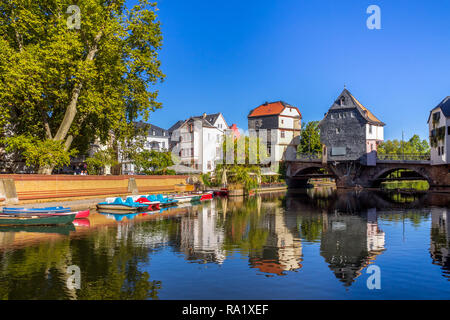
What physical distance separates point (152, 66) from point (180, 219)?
18.0m

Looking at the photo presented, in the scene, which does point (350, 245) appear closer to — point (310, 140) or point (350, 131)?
point (350, 131)

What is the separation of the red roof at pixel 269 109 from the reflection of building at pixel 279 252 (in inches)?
2851

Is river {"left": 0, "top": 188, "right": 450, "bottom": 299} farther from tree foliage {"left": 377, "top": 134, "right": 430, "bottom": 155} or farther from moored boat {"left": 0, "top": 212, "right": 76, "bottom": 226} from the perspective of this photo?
tree foliage {"left": 377, "top": 134, "right": 430, "bottom": 155}

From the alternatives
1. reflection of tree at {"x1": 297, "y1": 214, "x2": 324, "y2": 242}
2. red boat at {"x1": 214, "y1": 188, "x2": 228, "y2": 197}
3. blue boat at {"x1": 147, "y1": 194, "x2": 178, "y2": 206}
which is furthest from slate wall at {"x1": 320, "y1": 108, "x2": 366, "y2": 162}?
reflection of tree at {"x1": 297, "y1": 214, "x2": 324, "y2": 242}

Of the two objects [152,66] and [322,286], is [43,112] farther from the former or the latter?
[322,286]

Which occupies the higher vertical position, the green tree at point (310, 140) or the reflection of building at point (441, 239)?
the green tree at point (310, 140)

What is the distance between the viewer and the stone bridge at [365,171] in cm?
7390

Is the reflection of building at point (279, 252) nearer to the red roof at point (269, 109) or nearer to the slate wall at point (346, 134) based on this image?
the slate wall at point (346, 134)

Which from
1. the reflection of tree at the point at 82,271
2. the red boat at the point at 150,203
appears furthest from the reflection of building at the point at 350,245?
the red boat at the point at 150,203

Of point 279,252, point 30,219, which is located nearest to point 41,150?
point 30,219

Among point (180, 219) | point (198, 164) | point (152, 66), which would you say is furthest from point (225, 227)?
point (198, 164)

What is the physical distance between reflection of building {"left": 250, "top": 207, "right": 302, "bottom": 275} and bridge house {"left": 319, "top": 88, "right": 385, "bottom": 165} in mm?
59020

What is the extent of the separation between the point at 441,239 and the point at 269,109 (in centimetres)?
8013

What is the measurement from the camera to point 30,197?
35250 mm
